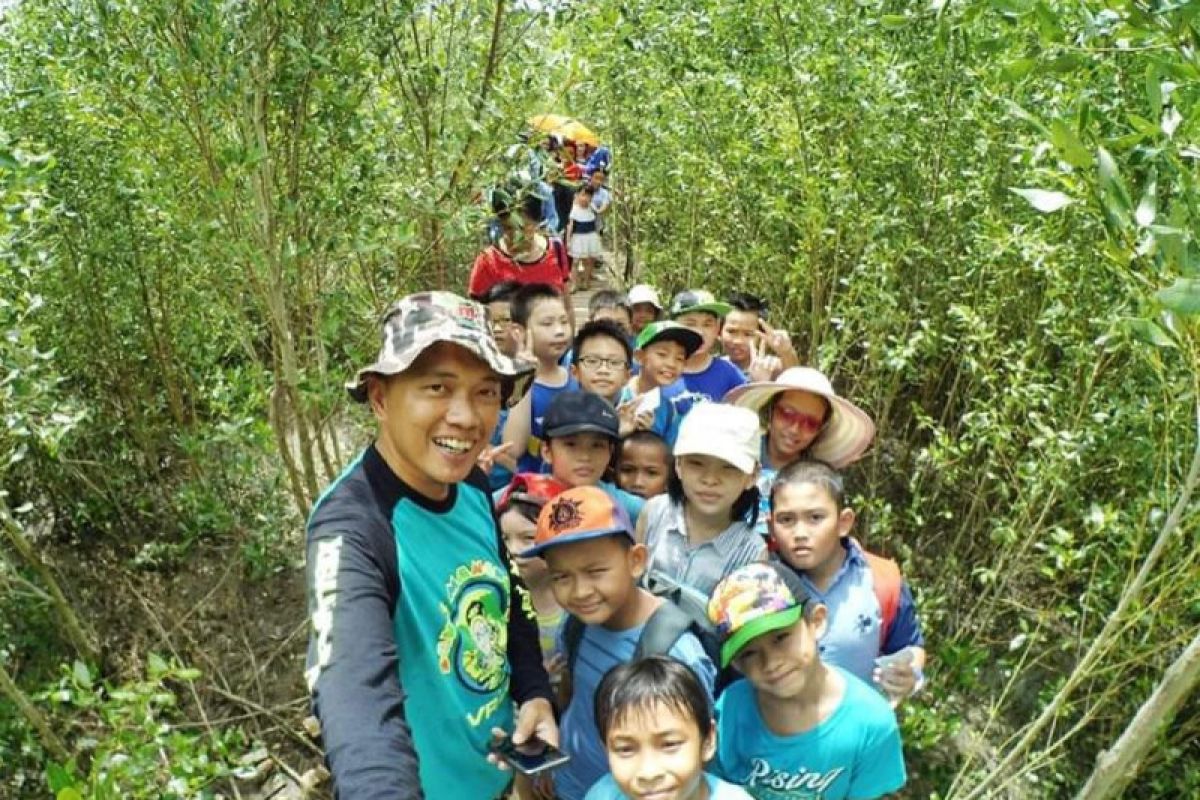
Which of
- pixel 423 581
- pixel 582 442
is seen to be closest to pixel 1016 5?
pixel 423 581

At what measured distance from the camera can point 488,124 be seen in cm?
349

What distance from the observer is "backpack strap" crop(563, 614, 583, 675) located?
7.88 ft

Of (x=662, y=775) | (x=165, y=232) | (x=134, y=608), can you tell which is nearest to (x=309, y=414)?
(x=165, y=232)

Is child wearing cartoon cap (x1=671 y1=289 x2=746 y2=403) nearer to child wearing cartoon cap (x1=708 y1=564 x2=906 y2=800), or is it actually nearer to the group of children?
the group of children

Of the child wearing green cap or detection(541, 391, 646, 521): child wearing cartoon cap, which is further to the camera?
the child wearing green cap

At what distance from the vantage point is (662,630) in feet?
7.29

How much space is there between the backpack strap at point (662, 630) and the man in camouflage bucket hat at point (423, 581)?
1.06ft

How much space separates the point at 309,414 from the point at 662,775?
91.3 inches

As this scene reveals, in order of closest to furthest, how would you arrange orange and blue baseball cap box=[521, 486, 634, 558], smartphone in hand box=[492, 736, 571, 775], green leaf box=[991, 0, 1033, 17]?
green leaf box=[991, 0, 1033, 17], smartphone in hand box=[492, 736, 571, 775], orange and blue baseball cap box=[521, 486, 634, 558]

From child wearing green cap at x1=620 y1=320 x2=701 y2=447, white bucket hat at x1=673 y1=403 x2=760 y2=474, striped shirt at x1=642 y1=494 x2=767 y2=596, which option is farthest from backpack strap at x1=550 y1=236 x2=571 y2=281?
striped shirt at x1=642 y1=494 x2=767 y2=596

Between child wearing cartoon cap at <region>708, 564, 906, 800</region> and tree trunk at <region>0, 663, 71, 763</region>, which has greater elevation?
child wearing cartoon cap at <region>708, 564, 906, 800</region>

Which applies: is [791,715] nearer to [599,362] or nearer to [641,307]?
[599,362]

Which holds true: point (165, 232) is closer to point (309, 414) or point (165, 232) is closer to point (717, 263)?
point (309, 414)

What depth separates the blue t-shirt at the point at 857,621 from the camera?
2.53 meters
